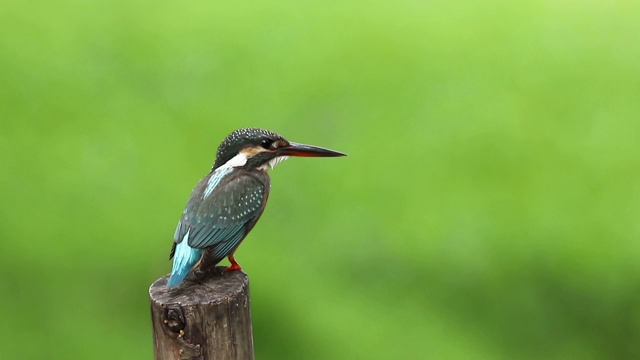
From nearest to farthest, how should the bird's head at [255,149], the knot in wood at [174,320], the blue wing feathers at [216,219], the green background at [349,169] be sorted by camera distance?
the knot in wood at [174,320]
the blue wing feathers at [216,219]
the bird's head at [255,149]
the green background at [349,169]

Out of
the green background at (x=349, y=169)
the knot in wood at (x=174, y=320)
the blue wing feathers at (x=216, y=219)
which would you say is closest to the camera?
the knot in wood at (x=174, y=320)

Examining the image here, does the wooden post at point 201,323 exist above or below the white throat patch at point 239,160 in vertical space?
below

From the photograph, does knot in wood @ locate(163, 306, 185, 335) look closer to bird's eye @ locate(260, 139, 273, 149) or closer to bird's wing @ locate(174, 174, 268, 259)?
bird's wing @ locate(174, 174, 268, 259)

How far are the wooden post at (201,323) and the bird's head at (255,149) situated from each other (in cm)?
42

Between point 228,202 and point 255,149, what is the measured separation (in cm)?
18

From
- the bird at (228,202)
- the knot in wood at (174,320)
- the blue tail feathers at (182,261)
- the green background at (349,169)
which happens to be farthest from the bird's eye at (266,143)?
the green background at (349,169)

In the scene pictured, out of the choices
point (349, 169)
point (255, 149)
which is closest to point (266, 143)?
point (255, 149)

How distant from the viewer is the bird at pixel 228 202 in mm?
2297

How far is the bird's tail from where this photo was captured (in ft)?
7.22

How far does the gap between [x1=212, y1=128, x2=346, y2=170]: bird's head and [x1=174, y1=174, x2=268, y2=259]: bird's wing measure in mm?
55

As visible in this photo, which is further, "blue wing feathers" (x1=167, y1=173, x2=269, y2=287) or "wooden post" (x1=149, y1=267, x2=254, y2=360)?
"blue wing feathers" (x1=167, y1=173, x2=269, y2=287)

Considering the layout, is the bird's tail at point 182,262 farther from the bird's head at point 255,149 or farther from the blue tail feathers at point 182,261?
the bird's head at point 255,149

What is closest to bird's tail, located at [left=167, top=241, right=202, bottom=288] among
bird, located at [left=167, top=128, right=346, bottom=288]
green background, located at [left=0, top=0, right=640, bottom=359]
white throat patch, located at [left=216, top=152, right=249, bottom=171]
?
bird, located at [left=167, top=128, right=346, bottom=288]

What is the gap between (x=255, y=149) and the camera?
2.51 meters
